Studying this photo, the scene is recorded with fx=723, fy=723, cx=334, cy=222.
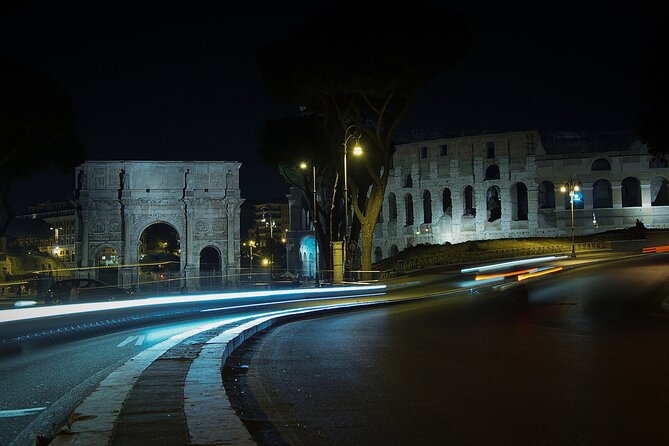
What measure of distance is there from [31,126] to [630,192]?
4783 cm

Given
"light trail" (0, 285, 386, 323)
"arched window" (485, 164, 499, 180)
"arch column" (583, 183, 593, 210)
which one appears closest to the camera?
"light trail" (0, 285, 386, 323)

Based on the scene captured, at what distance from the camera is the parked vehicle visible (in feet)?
76.7

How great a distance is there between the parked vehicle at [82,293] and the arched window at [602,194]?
152 ft

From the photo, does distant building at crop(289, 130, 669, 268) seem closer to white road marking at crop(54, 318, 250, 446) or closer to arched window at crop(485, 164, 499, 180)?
arched window at crop(485, 164, 499, 180)

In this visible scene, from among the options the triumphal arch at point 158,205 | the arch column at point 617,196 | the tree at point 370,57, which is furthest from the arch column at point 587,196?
the tree at point 370,57

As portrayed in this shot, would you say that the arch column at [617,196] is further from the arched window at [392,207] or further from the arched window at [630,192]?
the arched window at [392,207]

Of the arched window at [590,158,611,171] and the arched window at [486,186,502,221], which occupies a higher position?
the arched window at [590,158,611,171]

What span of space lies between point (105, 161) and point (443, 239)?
28.2 m

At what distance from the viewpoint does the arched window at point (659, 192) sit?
184ft

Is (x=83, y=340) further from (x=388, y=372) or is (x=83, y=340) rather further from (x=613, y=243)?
(x=613, y=243)

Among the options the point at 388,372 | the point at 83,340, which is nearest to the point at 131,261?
the point at 83,340

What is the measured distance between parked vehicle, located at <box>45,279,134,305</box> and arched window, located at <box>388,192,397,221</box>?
4436 cm

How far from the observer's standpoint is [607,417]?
5.05 m

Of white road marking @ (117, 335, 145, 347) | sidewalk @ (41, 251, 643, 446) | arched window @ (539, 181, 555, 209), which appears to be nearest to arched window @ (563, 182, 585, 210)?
arched window @ (539, 181, 555, 209)
